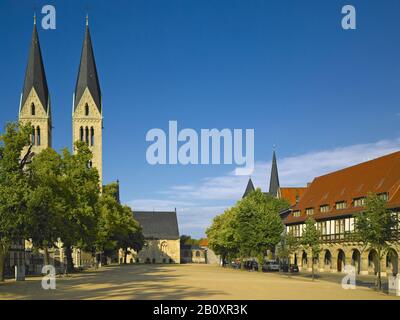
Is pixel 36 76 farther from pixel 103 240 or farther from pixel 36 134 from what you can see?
pixel 103 240

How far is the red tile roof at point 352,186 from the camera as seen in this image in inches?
2468

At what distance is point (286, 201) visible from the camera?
387 ft

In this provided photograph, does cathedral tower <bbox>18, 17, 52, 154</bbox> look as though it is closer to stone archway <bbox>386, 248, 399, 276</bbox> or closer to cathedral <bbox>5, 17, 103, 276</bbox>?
cathedral <bbox>5, 17, 103, 276</bbox>

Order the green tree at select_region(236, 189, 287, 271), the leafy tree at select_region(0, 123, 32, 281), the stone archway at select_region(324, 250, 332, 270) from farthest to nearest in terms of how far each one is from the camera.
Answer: the stone archway at select_region(324, 250, 332, 270)
the green tree at select_region(236, 189, 287, 271)
the leafy tree at select_region(0, 123, 32, 281)

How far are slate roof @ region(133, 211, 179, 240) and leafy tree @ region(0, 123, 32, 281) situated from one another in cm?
12949

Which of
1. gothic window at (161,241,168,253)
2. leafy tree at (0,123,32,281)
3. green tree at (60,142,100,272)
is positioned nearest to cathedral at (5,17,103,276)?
gothic window at (161,241,168,253)

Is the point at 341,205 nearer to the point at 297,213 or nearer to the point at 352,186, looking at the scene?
the point at 352,186

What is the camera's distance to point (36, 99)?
117188mm

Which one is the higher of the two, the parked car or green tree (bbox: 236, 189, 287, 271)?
green tree (bbox: 236, 189, 287, 271)

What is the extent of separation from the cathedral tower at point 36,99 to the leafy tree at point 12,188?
7558 centimetres

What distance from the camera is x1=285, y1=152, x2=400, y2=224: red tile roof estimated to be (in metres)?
62.7

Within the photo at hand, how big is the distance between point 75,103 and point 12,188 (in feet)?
288
